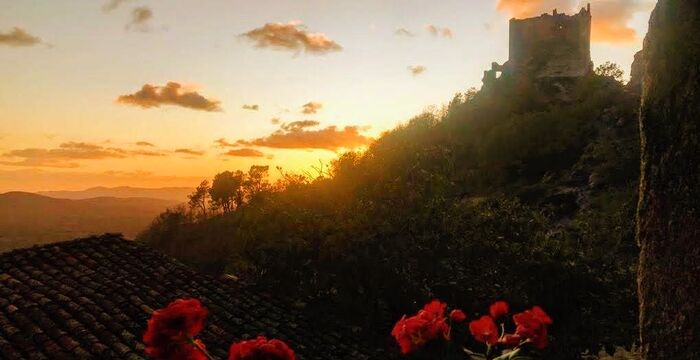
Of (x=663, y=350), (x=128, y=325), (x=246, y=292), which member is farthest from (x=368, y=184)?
(x=663, y=350)

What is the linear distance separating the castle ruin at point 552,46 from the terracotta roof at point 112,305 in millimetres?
33924

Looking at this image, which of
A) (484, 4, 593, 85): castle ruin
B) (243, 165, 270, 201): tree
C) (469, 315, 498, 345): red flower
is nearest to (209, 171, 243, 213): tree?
(243, 165, 270, 201): tree

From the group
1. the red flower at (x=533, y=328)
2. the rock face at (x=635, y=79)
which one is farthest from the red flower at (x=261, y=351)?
the rock face at (x=635, y=79)

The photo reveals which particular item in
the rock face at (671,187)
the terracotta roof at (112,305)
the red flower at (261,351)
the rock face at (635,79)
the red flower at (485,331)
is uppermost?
the rock face at (635,79)

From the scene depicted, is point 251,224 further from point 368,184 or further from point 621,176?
point 621,176

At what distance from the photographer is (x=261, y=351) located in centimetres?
238

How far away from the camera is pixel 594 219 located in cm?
2042

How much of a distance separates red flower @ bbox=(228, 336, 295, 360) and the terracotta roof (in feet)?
27.3

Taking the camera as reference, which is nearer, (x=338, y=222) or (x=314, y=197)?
(x=338, y=222)

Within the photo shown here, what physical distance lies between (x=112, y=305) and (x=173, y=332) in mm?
10119

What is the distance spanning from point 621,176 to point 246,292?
20.2 m

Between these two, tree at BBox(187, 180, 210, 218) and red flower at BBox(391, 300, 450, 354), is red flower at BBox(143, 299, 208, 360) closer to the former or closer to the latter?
red flower at BBox(391, 300, 450, 354)

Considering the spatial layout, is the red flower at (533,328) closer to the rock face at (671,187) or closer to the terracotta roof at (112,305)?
the rock face at (671,187)

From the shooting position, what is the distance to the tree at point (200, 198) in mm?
84425
